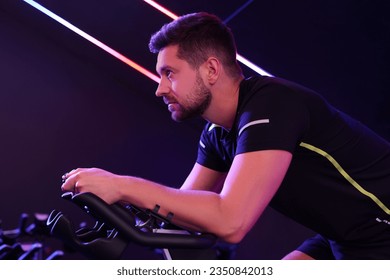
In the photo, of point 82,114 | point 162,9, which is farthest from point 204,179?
point 82,114

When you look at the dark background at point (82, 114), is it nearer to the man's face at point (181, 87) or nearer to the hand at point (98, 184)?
the man's face at point (181, 87)

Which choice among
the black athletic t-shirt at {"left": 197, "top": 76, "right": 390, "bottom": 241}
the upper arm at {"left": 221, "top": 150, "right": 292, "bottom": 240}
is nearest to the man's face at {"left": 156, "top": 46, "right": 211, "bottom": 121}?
the black athletic t-shirt at {"left": 197, "top": 76, "right": 390, "bottom": 241}

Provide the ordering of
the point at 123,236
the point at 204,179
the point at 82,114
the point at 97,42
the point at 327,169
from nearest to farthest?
the point at 123,236 → the point at 327,169 → the point at 204,179 → the point at 97,42 → the point at 82,114

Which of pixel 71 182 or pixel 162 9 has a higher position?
pixel 162 9

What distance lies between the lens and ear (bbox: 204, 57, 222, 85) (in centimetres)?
148

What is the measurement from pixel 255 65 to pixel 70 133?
71.9 inches

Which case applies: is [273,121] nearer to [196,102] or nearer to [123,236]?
[196,102]

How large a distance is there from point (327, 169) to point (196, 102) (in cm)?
46

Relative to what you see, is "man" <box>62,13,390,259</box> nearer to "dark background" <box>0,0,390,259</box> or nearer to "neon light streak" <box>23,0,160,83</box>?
"dark background" <box>0,0,390,259</box>

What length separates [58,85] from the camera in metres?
3.84

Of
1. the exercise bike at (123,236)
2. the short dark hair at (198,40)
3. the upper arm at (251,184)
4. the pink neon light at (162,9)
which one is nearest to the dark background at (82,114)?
the pink neon light at (162,9)

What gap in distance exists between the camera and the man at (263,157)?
1123 mm

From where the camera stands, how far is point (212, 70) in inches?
58.6
